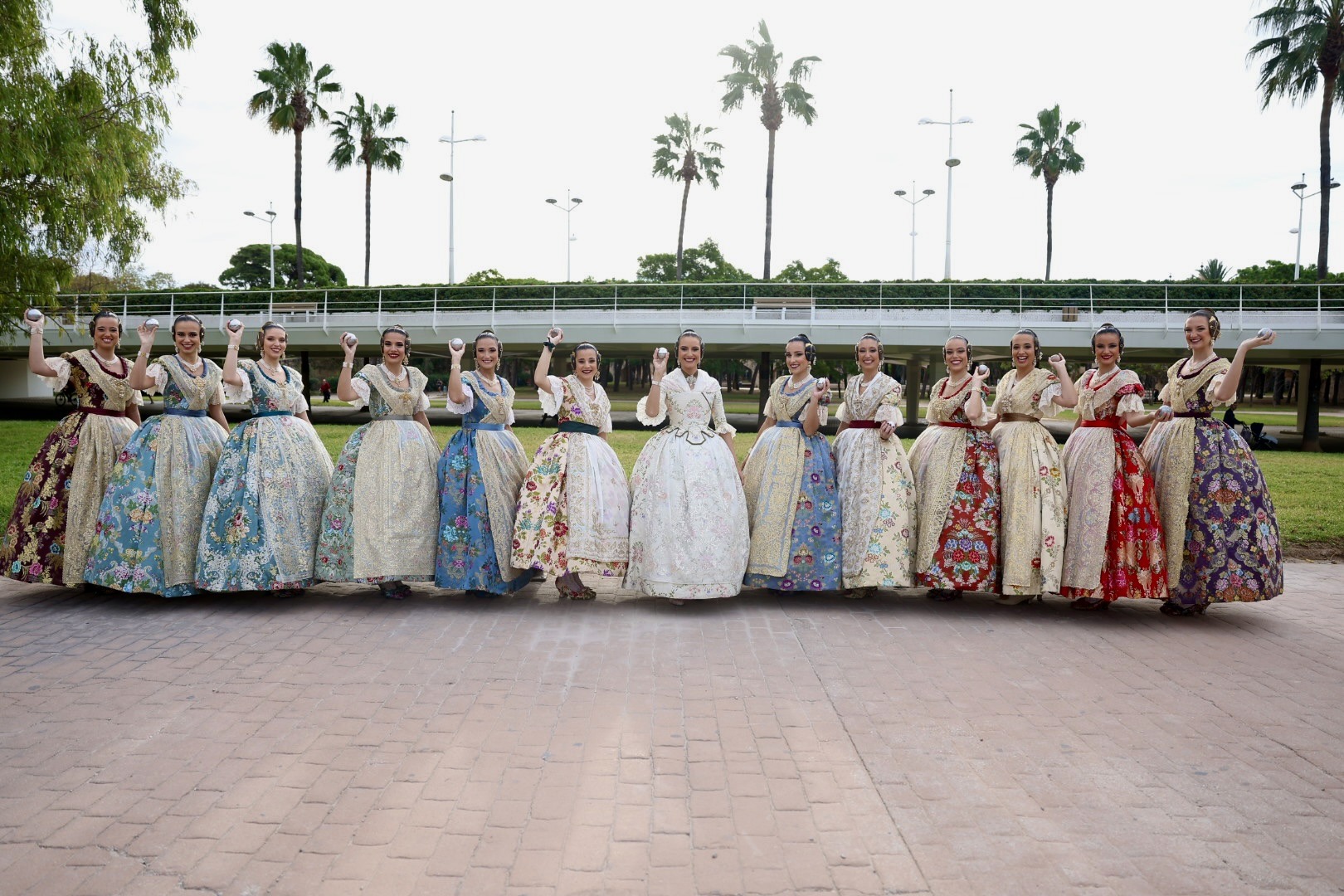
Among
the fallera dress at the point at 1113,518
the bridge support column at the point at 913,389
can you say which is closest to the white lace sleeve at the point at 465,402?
the fallera dress at the point at 1113,518

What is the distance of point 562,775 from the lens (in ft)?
10.2

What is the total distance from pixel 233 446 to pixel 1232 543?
6.31 metres

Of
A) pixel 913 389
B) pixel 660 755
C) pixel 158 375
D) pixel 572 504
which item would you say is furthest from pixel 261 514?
pixel 913 389

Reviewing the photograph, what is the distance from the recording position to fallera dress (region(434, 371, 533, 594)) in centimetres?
557

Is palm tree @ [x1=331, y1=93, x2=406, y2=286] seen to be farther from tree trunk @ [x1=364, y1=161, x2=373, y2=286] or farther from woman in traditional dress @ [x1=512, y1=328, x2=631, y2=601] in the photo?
woman in traditional dress @ [x1=512, y1=328, x2=631, y2=601]

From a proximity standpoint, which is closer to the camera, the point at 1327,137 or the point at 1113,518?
the point at 1113,518

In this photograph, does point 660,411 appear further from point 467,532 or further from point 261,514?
point 261,514

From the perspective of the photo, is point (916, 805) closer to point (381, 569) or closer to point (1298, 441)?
point (381, 569)

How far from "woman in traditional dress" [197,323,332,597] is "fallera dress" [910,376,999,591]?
13.2ft

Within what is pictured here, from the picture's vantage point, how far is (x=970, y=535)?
5.59 m

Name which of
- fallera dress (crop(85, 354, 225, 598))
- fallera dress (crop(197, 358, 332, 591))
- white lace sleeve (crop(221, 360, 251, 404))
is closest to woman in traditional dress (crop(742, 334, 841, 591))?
fallera dress (crop(197, 358, 332, 591))

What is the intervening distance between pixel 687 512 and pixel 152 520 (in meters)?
3.38

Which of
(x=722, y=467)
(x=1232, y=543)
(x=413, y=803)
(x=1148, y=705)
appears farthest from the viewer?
(x=722, y=467)

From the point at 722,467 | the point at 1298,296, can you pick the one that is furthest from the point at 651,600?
the point at 1298,296
